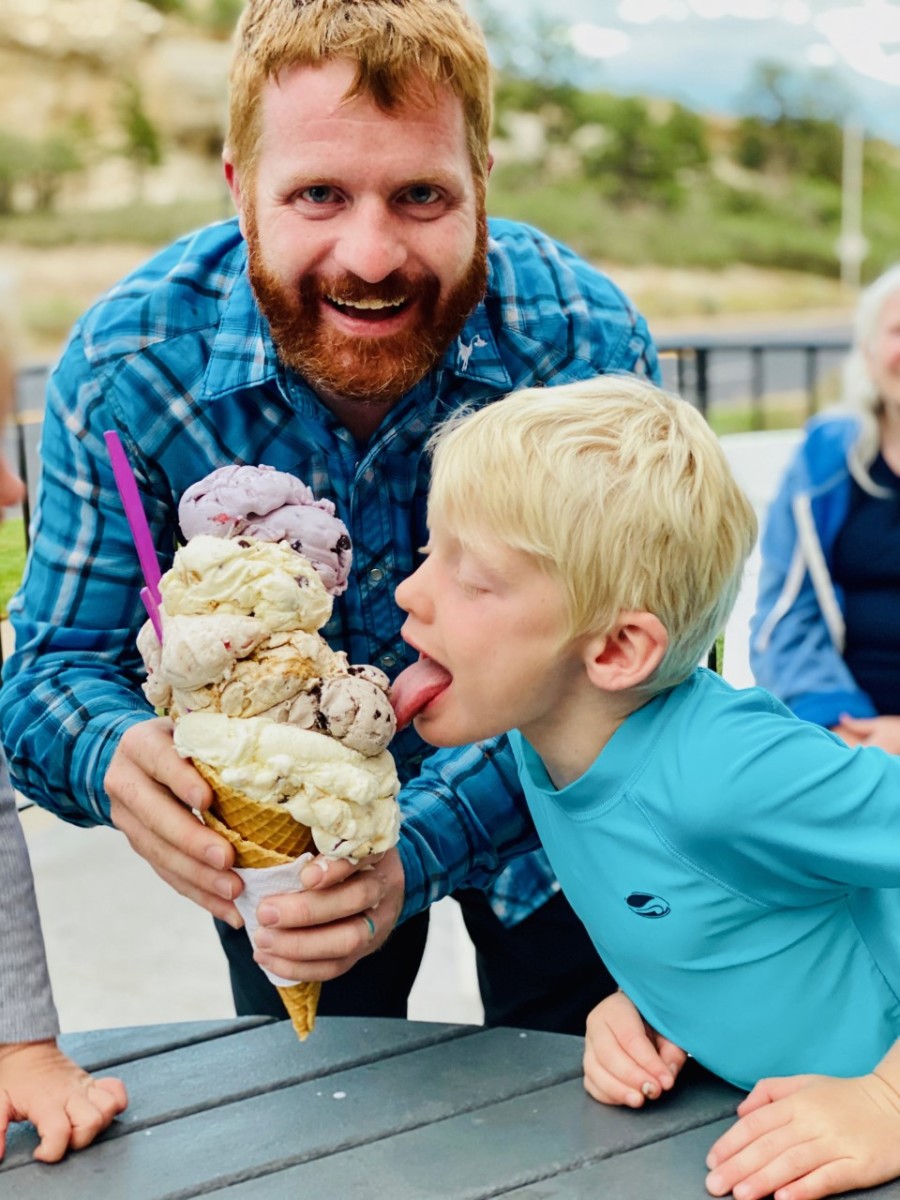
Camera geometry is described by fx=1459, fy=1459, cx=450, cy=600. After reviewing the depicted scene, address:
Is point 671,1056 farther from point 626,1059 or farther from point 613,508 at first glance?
point 613,508

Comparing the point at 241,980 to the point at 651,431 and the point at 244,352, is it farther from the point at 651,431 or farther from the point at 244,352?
the point at 651,431

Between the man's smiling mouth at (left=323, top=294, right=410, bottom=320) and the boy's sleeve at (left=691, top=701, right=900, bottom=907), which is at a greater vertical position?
the man's smiling mouth at (left=323, top=294, right=410, bottom=320)

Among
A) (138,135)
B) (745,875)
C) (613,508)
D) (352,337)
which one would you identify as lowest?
(745,875)

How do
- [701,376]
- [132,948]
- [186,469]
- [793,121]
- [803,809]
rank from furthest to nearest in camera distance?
1. [793,121]
2. [701,376]
3. [132,948]
4. [186,469]
5. [803,809]

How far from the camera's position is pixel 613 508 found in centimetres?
150

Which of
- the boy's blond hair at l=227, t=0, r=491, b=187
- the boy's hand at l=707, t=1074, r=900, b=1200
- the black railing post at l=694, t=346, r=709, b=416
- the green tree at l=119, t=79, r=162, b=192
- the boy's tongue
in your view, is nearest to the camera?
the boy's hand at l=707, t=1074, r=900, b=1200

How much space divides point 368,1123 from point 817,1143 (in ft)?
1.53

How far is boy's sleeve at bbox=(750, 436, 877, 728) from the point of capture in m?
3.34

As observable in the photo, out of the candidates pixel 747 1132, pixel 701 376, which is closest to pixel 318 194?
pixel 747 1132

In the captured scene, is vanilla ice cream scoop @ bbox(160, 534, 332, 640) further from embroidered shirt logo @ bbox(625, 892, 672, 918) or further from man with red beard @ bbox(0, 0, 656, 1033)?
embroidered shirt logo @ bbox(625, 892, 672, 918)

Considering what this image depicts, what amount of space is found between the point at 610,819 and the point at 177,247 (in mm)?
1267

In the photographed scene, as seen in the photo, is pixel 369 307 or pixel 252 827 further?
pixel 369 307

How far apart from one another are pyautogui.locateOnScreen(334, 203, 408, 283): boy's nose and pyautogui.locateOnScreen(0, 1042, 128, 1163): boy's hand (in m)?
1.03

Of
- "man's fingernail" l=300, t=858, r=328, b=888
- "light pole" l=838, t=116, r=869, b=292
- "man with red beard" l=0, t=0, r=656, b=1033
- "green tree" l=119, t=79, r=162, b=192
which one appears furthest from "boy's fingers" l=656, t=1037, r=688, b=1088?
"light pole" l=838, t=116, r=869, b=292
